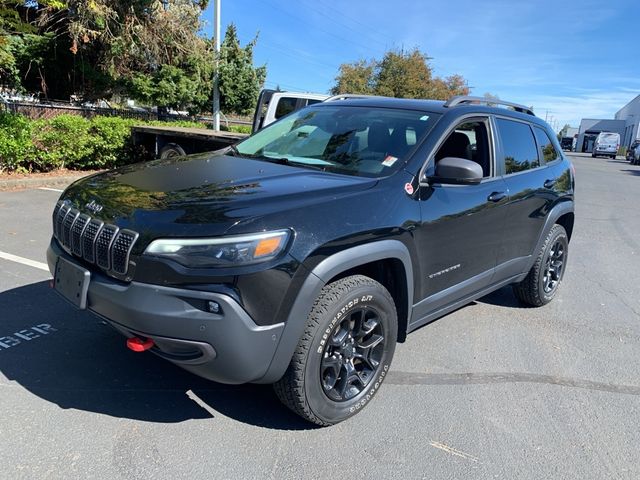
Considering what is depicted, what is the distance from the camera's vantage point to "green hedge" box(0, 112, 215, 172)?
1017 centimetres

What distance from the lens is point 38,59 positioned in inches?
640

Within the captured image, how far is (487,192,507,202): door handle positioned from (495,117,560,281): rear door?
5.0 inches

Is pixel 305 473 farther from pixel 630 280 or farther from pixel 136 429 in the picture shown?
pixel 630 280

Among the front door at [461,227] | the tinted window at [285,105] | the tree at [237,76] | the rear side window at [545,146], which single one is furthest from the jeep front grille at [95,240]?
the tree at [237,76]

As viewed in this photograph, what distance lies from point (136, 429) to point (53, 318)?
172cm

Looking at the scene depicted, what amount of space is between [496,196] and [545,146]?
147 centimetres


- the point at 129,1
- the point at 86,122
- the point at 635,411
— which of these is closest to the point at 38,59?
the point at 129,1

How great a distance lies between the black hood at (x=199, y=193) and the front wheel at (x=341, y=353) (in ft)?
1.77

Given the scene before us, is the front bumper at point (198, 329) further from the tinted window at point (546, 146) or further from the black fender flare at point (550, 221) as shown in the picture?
the tinted window at point (546, 146)

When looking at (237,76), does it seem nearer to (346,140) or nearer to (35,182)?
(35,182)

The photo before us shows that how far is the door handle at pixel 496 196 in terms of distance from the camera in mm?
3855

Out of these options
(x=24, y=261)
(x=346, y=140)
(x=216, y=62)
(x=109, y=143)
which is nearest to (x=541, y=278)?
(x=346, y=140)

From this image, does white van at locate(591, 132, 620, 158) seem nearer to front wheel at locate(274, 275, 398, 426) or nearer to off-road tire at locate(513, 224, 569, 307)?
off-road tire at locate(513, 224, 569, 307)

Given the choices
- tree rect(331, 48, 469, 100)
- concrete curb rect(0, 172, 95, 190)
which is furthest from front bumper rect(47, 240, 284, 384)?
tree rect(331, 48, 469, 100)
